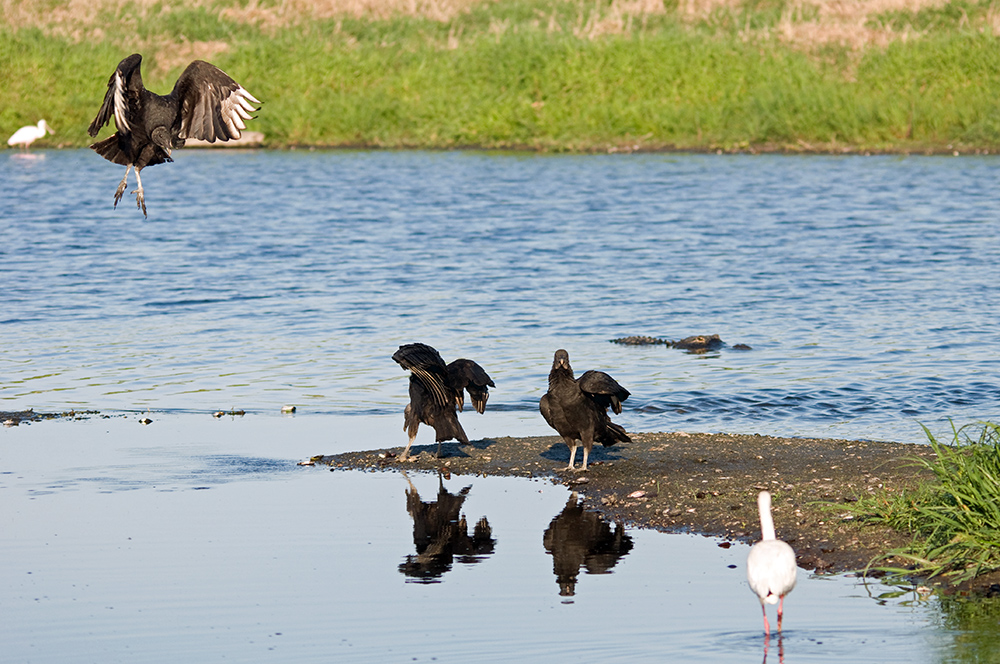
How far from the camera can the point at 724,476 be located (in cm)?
991

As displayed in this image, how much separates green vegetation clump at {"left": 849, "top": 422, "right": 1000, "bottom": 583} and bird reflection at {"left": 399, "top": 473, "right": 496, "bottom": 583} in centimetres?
238

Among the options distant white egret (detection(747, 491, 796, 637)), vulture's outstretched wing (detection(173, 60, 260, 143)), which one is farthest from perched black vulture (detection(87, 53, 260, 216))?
distant white egret (detection(747, 491, 796, 637))

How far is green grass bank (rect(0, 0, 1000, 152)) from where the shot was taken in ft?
110

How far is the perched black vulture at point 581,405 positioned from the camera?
33.5 feet

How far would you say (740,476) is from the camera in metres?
9.89

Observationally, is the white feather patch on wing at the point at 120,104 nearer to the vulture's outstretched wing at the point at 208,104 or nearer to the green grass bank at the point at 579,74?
the vulture's outstretched wing at the point at 208,104

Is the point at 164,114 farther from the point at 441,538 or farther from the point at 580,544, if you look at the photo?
the point at 580,544

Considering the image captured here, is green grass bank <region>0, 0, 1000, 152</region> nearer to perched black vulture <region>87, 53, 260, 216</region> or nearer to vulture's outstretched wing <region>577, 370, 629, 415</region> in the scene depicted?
vulture's outstretched wing <region>577, 370, 629, 415</region>

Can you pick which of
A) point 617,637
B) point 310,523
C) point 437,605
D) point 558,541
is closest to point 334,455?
point 310,523

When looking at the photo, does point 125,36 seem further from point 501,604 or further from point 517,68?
point 501,604

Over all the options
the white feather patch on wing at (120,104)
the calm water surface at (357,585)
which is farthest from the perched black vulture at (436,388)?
the white feather patch on wing at (120,104)

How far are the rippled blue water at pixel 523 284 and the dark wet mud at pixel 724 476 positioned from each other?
1.20 m

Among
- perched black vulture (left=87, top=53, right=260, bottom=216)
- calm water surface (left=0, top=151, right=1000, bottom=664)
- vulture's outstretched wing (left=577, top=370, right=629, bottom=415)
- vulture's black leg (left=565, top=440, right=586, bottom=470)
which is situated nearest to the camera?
calm water surface (left=0, top=151, right=1000, bottom=664)

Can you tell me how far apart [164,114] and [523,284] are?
33.6 ft
